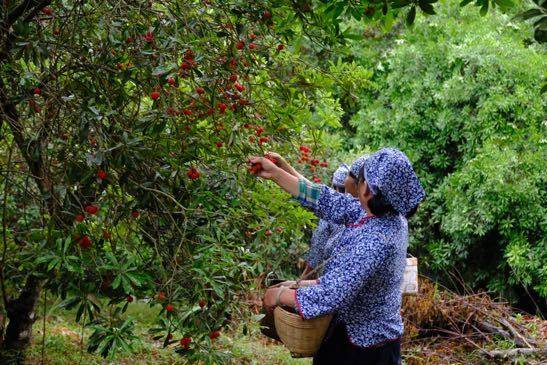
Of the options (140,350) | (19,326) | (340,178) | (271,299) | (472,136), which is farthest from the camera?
(472,136)

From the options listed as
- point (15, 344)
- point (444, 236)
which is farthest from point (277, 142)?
point (444, 236)

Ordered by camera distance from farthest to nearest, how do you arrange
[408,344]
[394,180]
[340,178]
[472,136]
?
[472,136], [408,344], [340,178], [394,180]

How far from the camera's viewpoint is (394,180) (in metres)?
3.00

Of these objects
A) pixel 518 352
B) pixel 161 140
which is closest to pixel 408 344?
pixel 518 352

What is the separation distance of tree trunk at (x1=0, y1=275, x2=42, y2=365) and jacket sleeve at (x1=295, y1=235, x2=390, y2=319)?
105 inches

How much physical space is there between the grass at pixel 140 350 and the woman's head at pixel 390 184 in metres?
2.45

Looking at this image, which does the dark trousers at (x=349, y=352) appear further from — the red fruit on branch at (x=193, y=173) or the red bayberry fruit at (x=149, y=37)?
the red bayberry fruit at (x=149, y=37)

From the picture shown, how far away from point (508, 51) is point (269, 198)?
5.47 metres

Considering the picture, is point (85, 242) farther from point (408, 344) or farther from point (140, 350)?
point (408, 344)

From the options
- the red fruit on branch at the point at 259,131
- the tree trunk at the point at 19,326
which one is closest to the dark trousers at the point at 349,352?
the red fruit on branch at the point at 259,131

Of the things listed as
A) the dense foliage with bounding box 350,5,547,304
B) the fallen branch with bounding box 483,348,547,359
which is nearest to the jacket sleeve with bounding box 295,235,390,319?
the fallen branch with bounding box 483,348,547,359

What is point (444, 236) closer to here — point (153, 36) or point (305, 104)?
point (305, 104)

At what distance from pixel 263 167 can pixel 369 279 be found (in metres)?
0.73

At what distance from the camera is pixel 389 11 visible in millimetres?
3359
